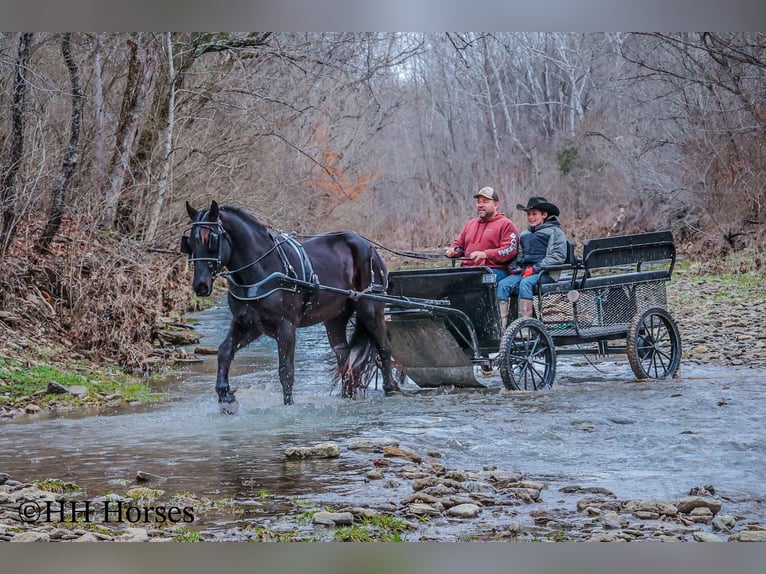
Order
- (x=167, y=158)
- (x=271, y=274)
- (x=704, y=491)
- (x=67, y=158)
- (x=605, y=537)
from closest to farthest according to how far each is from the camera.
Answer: (x=605, y=537)
(x=704, y=491)
(x=271, y=274)
(x=67, y=158)
(x=167, y=158)

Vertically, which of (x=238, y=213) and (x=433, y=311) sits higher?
(x=238, y=213)

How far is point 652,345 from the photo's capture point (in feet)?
26.8

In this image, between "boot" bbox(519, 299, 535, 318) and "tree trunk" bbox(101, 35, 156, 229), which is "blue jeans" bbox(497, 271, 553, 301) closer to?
"boot" bbox(519, 299, 535, 318)

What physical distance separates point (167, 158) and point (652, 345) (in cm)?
462

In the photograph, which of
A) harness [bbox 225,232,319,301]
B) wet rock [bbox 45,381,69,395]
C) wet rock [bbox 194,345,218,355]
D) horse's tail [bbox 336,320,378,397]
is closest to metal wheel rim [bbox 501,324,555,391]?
horse's tail [bbox 336,320,378,397]

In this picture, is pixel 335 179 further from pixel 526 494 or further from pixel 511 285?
pixel 526 494

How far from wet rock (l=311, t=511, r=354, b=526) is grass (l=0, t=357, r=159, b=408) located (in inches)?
127

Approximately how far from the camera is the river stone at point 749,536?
4574mm

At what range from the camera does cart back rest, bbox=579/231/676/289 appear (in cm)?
765

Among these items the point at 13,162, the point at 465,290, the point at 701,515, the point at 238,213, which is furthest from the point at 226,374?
the point at 701,515

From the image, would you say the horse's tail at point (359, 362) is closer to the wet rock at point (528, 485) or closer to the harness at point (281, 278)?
the harness at point (281, 278)

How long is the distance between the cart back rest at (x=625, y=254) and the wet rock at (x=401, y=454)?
2.51 meters

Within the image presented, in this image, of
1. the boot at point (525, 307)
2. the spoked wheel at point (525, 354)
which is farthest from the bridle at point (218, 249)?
the boot at point (525, 307)
